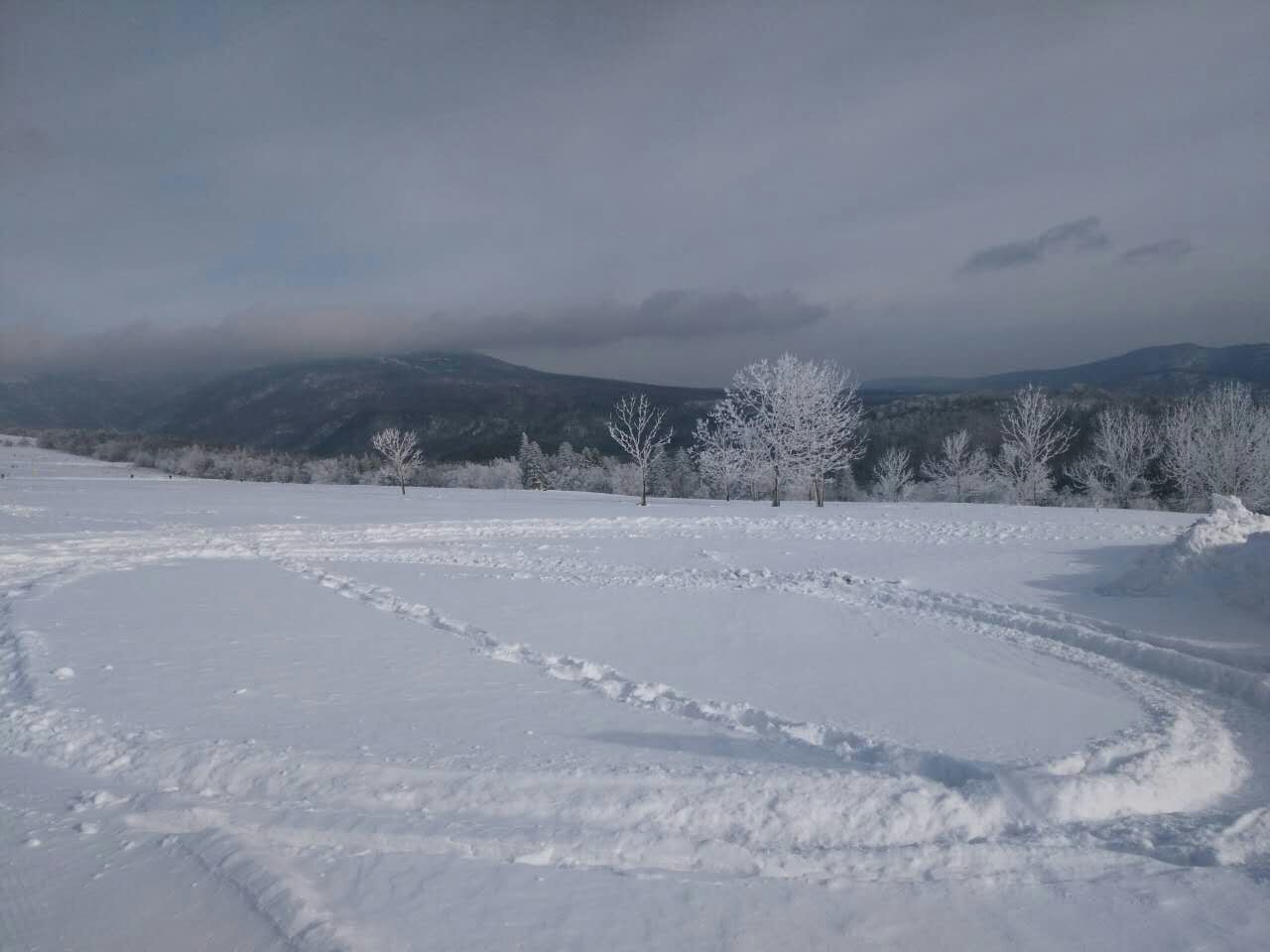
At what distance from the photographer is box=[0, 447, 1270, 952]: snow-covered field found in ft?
12.9

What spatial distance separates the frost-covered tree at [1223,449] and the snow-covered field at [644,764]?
1297 inches

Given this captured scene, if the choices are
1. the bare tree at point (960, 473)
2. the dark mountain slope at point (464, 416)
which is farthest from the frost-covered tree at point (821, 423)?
the dark mountain slope at point (464, 416)

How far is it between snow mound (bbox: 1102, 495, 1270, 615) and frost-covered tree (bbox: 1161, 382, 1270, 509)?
31.9 m

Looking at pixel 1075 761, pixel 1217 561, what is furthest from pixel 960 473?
pixel 1075 761

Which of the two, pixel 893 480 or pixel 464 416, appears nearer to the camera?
pixel 893 480

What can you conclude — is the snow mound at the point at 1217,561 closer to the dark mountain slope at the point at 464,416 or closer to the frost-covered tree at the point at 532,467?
the frost-covered tree at the point at 532,467

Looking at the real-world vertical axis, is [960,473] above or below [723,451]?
below

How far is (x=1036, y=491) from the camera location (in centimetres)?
4247

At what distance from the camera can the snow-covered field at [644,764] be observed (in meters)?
3.92

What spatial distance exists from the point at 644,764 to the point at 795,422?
27.1 meters

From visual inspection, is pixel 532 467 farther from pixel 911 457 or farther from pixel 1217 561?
pixel 1217 561

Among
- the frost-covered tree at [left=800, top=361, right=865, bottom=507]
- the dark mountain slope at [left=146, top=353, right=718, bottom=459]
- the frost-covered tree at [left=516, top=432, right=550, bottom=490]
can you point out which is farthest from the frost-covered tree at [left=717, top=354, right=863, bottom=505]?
the dark mountain slope at [left=146, top=353, right=718, bottom=459]

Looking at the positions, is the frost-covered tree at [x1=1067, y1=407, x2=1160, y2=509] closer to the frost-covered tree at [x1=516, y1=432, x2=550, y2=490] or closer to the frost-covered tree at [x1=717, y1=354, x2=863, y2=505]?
the frost-covered tree at [x1=717, y1=354, x2=863, y2=505]

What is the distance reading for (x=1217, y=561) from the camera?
463 inches
